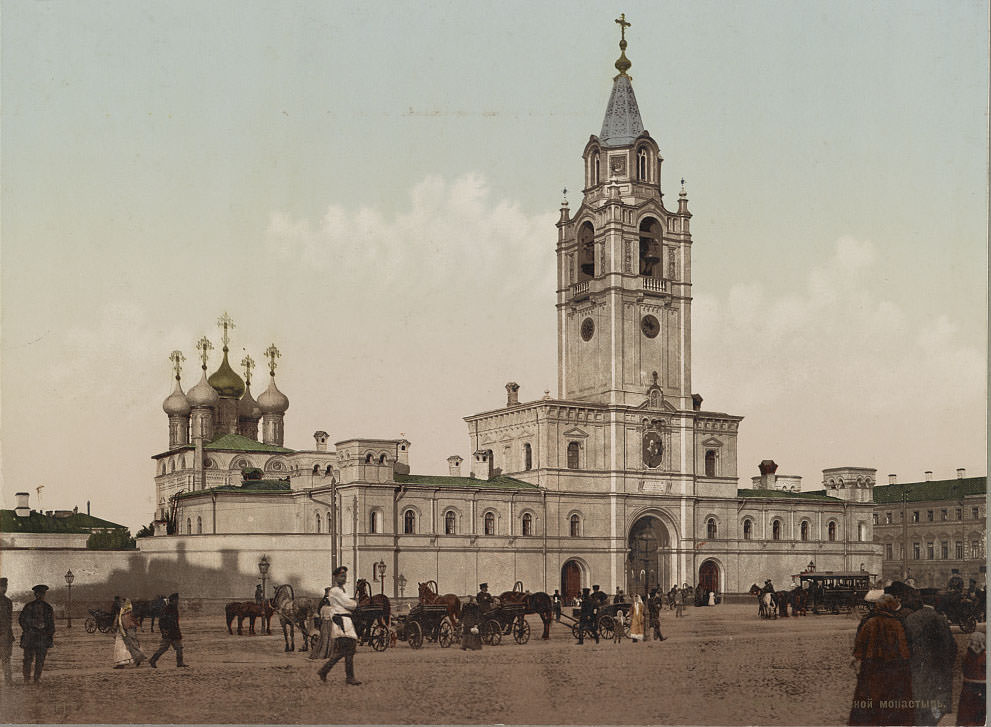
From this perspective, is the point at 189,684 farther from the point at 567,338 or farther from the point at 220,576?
the point at 567,338

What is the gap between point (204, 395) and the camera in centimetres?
8381

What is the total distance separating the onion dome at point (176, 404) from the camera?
Answer: 85562mm

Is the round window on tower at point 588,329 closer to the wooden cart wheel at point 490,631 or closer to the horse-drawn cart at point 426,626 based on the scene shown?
the wooden cart wheel at point 490,631

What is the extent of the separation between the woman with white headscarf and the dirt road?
1402 millimetres

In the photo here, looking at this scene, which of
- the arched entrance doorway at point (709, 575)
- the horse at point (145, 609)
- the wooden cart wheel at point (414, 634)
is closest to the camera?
the wooden cart wheel at point (414, 634)

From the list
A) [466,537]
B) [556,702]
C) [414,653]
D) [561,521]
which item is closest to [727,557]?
[561,521]

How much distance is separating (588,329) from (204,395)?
25107 mm

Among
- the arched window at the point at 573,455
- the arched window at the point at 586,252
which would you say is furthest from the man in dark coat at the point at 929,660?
the arched window at the point at 586,252

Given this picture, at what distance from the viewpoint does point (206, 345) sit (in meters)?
81.6

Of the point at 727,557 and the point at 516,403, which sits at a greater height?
the point at 516,403

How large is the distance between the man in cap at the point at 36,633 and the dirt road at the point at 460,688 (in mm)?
484

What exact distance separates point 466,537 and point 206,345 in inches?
926

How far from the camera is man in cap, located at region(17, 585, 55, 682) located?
86.6 ft

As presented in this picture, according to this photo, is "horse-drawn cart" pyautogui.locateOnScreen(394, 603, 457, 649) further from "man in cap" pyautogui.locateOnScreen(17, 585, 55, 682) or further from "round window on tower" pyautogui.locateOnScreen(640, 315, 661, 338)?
"round window on tower" pyautogui.locateOnScreen(640, 315, 661, 338)
